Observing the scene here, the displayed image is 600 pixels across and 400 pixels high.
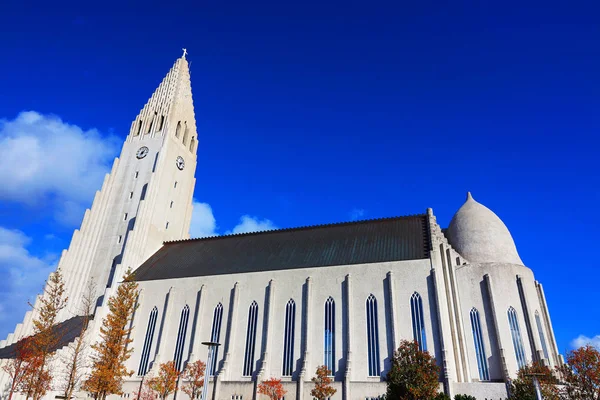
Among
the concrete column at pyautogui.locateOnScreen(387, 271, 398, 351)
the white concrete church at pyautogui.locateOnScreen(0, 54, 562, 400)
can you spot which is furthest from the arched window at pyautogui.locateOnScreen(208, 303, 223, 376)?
the concrete column at pyautogui.locateOnScreen(387, 271, 398, 351)

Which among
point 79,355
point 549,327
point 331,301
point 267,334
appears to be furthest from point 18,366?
point 549,327

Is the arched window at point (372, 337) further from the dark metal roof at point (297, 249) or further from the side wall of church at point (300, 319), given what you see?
the dark metal roof at point (297, 249)

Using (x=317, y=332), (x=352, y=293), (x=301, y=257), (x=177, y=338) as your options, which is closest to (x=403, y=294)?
(x=352, y=293)

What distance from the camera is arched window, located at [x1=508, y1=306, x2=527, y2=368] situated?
33.2m

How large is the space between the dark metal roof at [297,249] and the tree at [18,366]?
1369 cm

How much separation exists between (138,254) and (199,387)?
67.2ft

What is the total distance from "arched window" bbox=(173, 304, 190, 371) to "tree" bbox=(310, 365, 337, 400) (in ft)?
48.3

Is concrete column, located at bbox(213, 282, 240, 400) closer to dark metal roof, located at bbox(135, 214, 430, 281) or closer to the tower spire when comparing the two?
dark metal roof, located at bbox(135, 214, 430, 281)

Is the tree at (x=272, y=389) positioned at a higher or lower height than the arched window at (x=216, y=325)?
lower

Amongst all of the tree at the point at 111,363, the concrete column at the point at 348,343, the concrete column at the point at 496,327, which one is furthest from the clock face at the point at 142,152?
the concrete column at the point at 496,327

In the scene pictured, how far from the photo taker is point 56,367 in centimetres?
3809

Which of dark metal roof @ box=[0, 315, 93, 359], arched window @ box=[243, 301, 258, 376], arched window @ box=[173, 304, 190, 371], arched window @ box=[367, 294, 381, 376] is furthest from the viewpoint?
arched window @ box=[173, 304, 190, 371]

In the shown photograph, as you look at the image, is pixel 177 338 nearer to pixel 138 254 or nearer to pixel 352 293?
pixel 138 254

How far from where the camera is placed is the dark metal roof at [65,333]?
3844 cm
